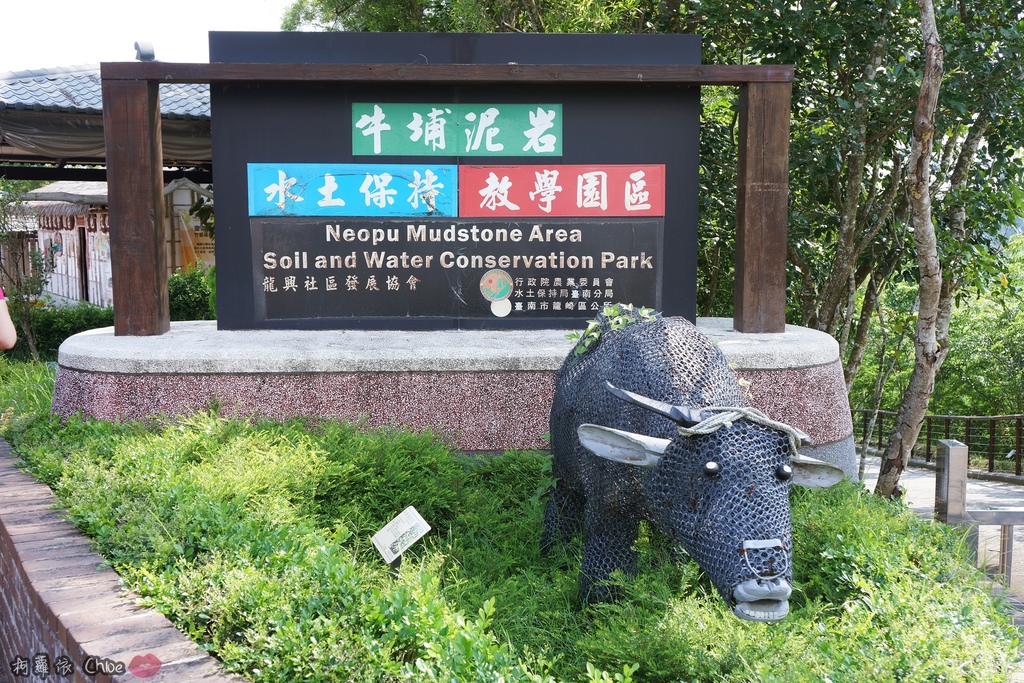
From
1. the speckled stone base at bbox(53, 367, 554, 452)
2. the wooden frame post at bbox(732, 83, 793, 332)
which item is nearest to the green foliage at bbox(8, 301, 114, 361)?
the speckled stone base at bbox(53, 367, 554, 452)

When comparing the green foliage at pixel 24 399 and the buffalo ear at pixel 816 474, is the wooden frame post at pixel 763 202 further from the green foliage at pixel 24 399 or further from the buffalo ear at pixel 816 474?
the green foliage at pixel 24 399

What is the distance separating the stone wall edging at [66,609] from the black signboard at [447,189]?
2553 mm

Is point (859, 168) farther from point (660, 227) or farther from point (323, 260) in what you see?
point (323, 260)

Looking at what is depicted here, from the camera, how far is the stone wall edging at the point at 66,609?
131 inches

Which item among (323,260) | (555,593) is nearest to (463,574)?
(555,593)

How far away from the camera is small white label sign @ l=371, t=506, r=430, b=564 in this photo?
4375mm

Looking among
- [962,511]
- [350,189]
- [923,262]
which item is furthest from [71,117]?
[962,511]

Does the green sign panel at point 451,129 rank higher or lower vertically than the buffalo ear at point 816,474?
higher

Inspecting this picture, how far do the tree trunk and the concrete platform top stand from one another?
75cm

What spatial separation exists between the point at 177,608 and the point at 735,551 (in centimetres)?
223

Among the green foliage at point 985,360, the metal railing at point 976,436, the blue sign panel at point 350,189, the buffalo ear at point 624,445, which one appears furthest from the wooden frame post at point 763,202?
the green foliage at point 985,360

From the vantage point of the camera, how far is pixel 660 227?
7137 millimetres

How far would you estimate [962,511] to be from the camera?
5.81 m

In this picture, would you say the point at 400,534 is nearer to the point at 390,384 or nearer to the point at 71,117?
the point at 390,384
